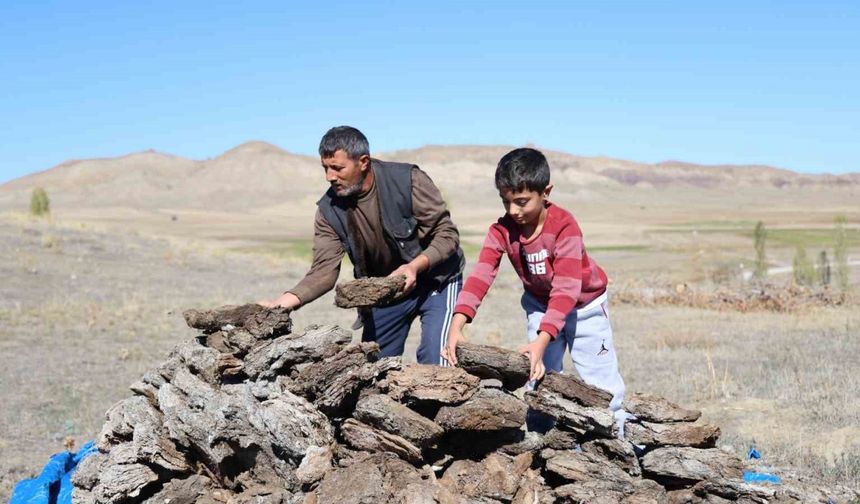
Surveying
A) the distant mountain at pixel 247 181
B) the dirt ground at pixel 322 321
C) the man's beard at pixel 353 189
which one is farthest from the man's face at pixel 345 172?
the distant mountain at pixel 247 181

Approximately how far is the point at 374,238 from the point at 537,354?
5.24 ft

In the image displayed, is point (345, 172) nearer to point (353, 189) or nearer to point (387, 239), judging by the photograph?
point (353, 189)

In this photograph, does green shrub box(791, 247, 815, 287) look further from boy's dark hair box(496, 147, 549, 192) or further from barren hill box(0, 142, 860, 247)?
barren hill box(0, 142, 860, 247)

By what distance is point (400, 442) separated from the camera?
4.38m

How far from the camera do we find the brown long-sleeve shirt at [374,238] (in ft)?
18.6

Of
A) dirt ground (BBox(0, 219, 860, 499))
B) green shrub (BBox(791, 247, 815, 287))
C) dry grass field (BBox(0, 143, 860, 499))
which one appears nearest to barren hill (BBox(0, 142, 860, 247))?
dry grass field (BBox(0, 143, 860, 499))

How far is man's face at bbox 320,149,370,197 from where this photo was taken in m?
5.37

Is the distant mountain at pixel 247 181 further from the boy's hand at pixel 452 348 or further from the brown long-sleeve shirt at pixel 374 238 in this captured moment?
the boy's hand at pixel 452 348

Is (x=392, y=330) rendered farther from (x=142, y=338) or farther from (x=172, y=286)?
→ (x=172, y=286)

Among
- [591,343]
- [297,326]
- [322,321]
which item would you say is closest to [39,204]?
[322,321]

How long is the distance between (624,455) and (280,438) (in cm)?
188

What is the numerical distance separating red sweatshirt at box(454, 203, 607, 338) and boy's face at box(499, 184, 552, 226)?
15 cm

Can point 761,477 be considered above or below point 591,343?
below

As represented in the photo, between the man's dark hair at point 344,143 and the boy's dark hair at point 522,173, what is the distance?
40.3 inches
